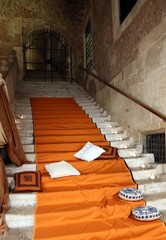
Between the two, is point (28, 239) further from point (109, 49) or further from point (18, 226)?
point (109, 49)

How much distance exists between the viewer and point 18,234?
266 cm

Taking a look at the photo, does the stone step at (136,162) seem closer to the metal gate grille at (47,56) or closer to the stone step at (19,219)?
the stone step at (19,219)

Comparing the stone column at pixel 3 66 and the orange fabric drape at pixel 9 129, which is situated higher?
the stone column at pixel 3 66

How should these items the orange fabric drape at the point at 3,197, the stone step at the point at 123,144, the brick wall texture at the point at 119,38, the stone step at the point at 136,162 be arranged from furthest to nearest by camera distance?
the stone step at the point at 123,144, the brick wall texture at the point at 119,38, the stone step at the point at 136,162, the orange fabric drape at the point at 3,197

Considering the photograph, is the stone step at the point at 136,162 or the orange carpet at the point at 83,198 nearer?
the orange carpet at the point at 83,198

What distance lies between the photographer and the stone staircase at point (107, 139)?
2822 millimetres

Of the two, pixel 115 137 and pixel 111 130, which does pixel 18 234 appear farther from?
pixel 111 130

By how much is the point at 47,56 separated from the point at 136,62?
9.97 meters

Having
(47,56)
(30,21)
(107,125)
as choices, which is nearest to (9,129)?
(107,125)

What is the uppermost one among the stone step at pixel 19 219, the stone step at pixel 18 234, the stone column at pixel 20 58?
the stone column at pixel 20 58

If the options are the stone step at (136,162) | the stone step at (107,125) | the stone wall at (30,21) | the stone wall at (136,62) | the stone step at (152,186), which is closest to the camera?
the stone step at (152,186)

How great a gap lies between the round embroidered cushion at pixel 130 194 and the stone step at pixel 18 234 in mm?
1148

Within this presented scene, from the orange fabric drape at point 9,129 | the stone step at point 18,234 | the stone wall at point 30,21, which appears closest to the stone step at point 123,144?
the orange fabric drape at point 9,129

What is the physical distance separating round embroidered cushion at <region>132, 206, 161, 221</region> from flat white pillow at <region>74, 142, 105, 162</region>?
1.31 metres
